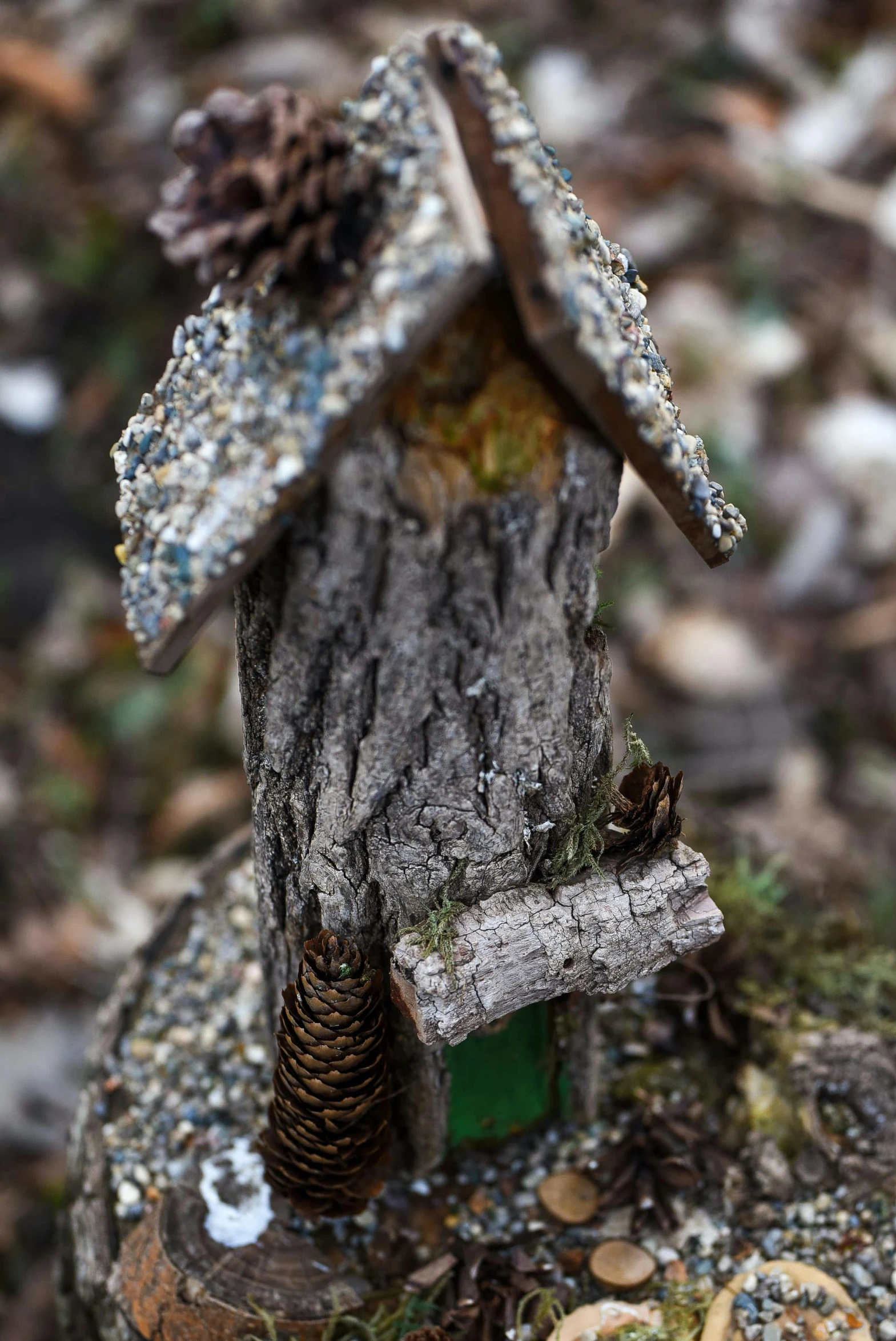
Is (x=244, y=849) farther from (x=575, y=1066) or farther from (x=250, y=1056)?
(x=575, y=1066)

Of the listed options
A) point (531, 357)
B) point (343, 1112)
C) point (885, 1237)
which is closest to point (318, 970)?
point (343, 1112)

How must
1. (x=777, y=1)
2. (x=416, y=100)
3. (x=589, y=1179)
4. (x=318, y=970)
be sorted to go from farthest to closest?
1. (x=777, y=1)
2. (x=589, y=1179)
3. (x=318, y=970)
4. (x=416, y=100)

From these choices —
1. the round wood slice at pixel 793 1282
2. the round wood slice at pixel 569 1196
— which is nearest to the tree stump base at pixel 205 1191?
the round wood slice at pixel 569 1196

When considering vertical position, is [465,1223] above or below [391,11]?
below

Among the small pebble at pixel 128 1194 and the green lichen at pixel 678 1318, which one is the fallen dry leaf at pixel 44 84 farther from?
the green lichen at pixel 678 1318

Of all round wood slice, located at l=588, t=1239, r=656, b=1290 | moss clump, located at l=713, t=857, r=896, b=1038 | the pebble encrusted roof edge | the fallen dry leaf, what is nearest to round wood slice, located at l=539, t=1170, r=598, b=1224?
round wood slice, located at l=588, t=1239, r=656, b=1290

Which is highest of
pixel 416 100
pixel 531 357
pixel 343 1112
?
pixel 416 100

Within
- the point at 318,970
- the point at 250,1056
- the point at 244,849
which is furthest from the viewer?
the point at 244,849
